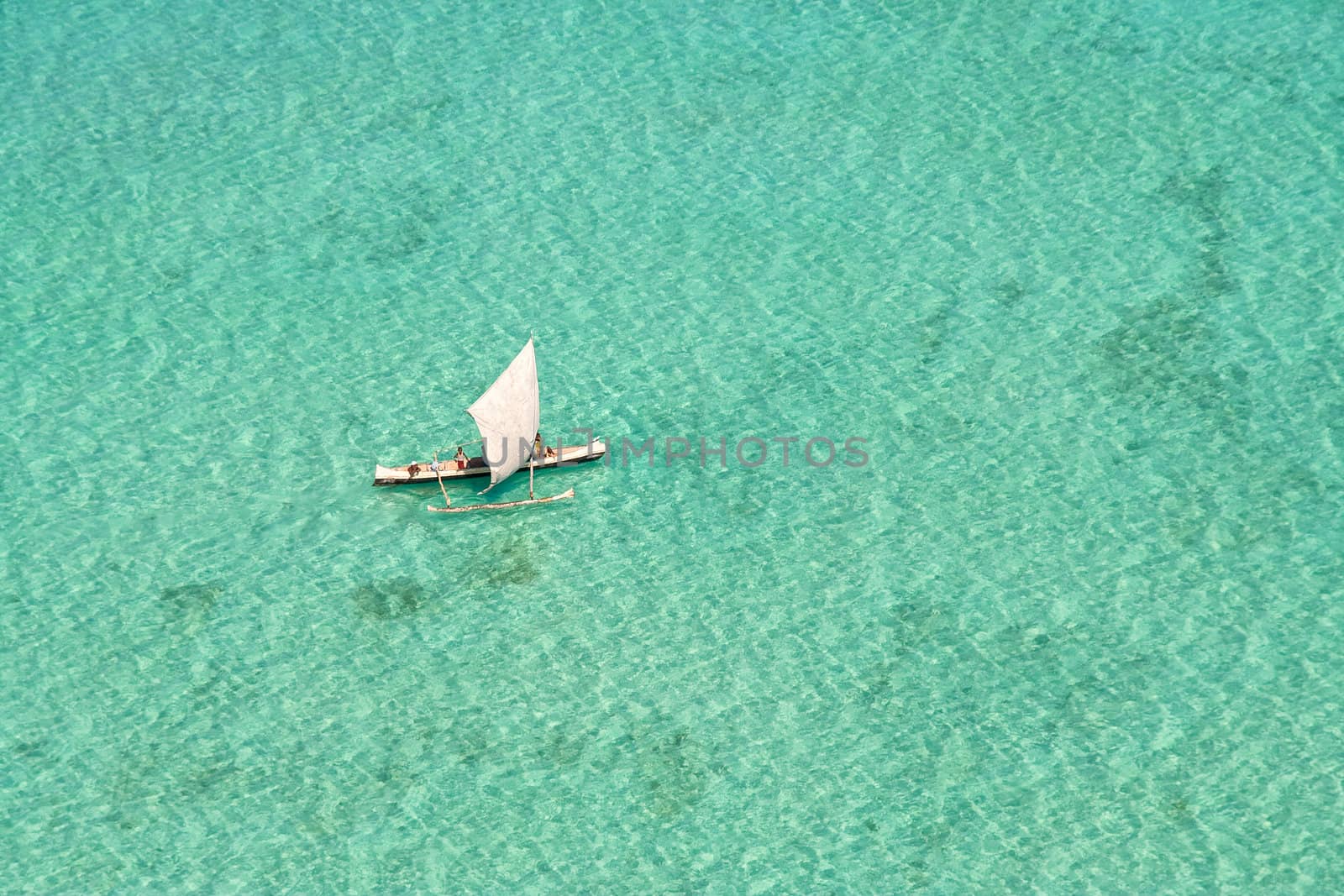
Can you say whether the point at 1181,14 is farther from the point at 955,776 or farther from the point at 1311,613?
the point at 955,776

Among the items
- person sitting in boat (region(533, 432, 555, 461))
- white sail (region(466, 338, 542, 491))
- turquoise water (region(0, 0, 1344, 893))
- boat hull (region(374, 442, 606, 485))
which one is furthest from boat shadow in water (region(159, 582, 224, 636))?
person sitting in boat (region(533, 432, 555, 461))

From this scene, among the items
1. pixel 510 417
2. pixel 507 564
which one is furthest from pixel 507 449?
pixel 507 564

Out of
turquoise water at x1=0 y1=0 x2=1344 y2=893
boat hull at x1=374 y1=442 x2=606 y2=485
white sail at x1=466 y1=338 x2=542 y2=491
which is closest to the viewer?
turquoise water at x1=0 y1=0 x2=1344 y2=893

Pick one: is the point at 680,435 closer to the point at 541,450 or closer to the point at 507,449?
the point at 541,450

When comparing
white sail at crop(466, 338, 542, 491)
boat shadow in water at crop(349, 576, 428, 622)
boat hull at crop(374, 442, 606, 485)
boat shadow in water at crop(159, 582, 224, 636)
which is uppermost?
white sail at crop(466, 338, 542, 491)

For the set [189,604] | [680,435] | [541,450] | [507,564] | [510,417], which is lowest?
[189,604]

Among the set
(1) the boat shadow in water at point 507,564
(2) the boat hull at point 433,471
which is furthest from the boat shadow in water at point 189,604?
(1) the boat shadow in water at point 507,564

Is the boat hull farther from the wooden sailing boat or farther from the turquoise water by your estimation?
the turquoise water

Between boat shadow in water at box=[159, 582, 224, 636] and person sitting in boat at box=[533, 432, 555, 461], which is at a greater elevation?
person sitting in boat at box=[533, 432, 555, 461]
